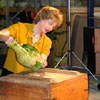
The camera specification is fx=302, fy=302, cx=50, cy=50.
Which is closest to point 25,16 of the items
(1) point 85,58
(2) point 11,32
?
(1) point 85,58

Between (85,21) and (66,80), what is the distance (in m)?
4.04

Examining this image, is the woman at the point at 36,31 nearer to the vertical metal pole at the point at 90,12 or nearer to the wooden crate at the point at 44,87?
the wooden crate at the point at 44,87

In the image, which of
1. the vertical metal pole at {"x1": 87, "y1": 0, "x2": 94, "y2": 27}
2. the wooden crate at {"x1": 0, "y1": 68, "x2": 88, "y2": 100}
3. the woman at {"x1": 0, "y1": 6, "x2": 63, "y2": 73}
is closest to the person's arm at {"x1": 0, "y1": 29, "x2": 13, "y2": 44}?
the woman at {"x1": 0, "y1": 6, "x2": 63, "y2": 73}

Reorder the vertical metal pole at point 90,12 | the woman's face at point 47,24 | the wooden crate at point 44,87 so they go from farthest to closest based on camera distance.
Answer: the vertical metal pole at point 90,12, the woman's face at point 47,24, the wooden crate at point 44,87

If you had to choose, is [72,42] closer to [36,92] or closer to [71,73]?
[71,73]

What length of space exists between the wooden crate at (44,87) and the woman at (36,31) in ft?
1.16

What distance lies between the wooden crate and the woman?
35 cm

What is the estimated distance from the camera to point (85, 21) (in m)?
6.32

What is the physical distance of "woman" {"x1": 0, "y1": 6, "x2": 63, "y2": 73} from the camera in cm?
284

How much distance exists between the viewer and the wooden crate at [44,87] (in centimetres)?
227

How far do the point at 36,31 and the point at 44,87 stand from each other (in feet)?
2.92

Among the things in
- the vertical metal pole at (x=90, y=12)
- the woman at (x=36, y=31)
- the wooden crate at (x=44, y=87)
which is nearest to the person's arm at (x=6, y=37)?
the woman at (x=36, y=31)

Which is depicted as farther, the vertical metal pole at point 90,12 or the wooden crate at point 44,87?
the vertical metal pole at point 90,12

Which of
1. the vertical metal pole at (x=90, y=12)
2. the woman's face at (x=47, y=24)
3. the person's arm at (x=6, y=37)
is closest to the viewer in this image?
the person's arm at (x=6, y=37)
